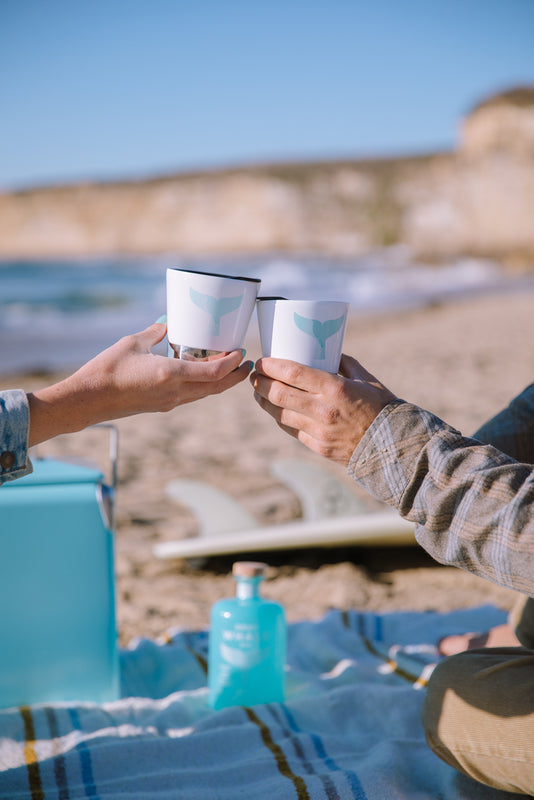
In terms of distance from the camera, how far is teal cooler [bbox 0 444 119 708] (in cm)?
171

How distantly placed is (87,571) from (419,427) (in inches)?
36.9

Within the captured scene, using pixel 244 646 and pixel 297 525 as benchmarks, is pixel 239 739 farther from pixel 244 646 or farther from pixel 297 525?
pixel 297 525

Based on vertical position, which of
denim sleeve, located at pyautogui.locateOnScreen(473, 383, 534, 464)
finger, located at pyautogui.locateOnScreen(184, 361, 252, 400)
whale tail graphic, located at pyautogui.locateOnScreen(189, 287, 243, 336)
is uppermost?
whale tail graphic, located at pyautogui.locateOnScreen(189, 287, 243, 336)

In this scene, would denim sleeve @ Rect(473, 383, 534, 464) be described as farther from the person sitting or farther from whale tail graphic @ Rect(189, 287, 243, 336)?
whale tail graphic @ Rect(189, 287, 243, 336)

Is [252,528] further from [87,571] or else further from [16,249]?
[16,249]

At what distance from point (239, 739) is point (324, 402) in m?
0.83

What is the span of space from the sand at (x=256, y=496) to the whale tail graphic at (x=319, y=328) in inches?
53.6

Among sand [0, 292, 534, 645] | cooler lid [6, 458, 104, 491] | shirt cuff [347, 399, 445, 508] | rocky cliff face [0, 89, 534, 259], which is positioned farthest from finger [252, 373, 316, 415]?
rocky cliff face [0, 89, 534, 259]

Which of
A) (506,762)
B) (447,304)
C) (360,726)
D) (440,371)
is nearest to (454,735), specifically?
(506,762)

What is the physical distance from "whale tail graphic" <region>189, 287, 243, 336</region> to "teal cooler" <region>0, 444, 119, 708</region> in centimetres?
68

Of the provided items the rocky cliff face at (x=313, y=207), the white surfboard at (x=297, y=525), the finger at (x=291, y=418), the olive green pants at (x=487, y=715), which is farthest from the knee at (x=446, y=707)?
the rocky cliff face at (x=313, y=207)

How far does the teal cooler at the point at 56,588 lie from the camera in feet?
5.59

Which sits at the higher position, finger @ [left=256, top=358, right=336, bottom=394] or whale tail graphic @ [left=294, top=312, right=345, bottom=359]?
whale tail graphic @ [left=294, top=312, right=345, bottom=359]

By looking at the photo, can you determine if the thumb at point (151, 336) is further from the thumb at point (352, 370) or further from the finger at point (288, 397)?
the thumb at point (352, 370)
